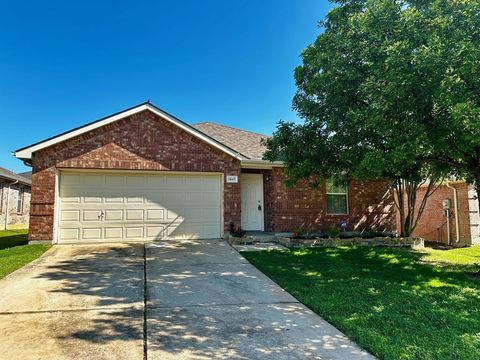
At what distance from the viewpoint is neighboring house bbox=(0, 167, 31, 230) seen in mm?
19344

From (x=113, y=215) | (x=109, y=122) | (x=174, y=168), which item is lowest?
(x=113, y=215)

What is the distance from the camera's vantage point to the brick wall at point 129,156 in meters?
10.0

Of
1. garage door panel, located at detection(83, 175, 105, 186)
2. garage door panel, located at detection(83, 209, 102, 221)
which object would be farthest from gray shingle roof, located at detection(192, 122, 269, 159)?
garage door panel, located at detection(83, 209, 102, 221)

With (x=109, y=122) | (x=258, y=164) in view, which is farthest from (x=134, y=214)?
(x=258, y=164)

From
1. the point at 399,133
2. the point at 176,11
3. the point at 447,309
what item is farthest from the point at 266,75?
the point at 447,309

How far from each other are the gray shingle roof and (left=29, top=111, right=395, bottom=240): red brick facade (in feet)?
3.08

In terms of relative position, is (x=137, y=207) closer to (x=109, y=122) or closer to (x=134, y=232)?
(x=134, y=232)

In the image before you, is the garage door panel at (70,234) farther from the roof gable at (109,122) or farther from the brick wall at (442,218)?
the brick wall at (442,218)

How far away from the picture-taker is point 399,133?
6.45m

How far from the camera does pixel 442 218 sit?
14.4 m

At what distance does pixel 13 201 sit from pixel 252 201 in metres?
17.9

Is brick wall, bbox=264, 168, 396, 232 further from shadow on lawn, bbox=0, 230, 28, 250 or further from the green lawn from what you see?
shadow on lawn, bbox=0, 230, 28, 250

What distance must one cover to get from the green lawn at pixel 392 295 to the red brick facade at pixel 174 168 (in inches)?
108

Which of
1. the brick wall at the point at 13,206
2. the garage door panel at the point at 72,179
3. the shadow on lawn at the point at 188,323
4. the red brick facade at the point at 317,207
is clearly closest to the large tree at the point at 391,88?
the red brick facade at the point at 317,207
